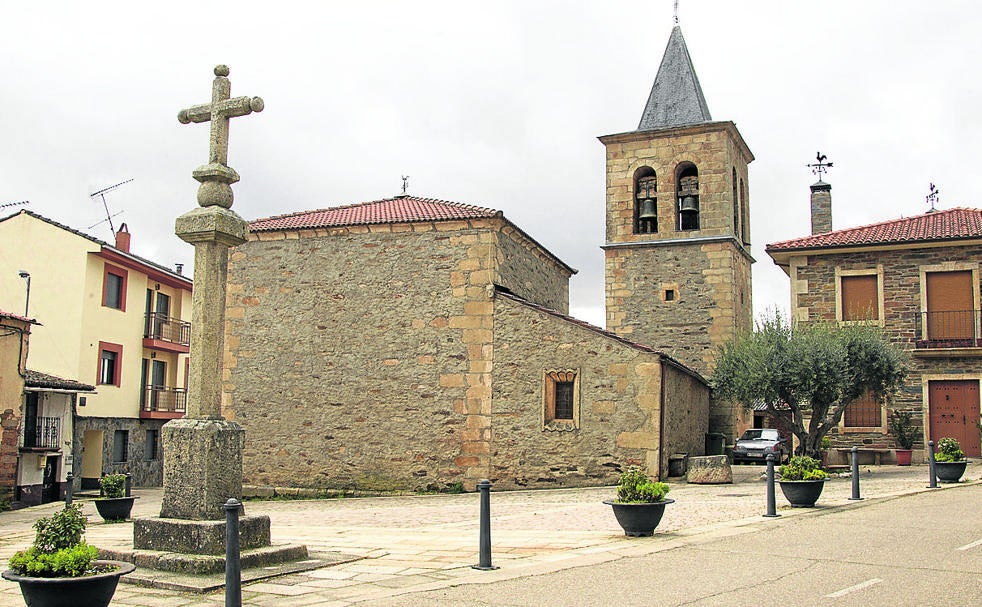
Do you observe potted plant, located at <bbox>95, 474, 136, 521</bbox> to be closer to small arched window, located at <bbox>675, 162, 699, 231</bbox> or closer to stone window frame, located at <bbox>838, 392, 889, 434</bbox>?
small arched window, located at <bbox>675, 162, 699, 231</bbox>

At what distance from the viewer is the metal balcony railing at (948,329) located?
22.1m

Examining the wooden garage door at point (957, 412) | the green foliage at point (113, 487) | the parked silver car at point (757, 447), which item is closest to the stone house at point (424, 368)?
the parked silver car at point (757, 447)

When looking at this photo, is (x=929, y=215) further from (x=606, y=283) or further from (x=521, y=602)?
(x=521, y=602)

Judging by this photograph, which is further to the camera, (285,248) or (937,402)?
(937,402)

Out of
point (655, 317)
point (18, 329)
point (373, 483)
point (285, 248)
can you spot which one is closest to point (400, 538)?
point (373, 483)

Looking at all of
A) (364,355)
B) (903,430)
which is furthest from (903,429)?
(364,355)

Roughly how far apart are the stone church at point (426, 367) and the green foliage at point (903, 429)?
484cm

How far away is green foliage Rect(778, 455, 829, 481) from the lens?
11.8 m

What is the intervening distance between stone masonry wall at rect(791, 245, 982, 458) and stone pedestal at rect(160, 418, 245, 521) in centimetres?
1894

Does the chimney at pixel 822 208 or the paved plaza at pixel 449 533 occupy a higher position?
the chimney at pixel 822 208

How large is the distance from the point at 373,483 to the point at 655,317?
1032cm

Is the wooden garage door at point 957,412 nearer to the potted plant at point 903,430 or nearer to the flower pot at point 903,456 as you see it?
the potted plant at point 903,430

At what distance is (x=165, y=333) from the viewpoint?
3000 cm

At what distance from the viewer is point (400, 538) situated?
9969 millimetres
